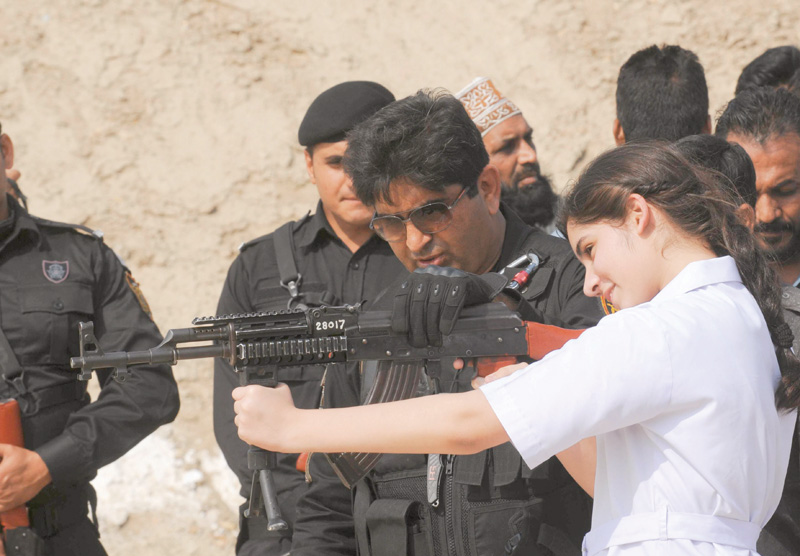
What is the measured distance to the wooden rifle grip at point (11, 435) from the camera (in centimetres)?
349

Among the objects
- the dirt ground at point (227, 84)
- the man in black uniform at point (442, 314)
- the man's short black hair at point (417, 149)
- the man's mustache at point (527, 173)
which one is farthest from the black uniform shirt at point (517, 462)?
the dirt ground at point (227, 84)

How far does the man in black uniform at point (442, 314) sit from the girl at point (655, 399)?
53 cm

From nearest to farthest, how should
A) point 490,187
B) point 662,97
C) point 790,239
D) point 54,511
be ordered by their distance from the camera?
point 490,187, point 790,239, point 54,511, point 662,97

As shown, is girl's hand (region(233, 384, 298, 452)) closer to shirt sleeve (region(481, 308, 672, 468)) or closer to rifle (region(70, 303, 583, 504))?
rifle (region(70, 303, 583, 504))

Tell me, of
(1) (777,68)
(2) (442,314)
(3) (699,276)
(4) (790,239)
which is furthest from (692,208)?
(1) (777,68)

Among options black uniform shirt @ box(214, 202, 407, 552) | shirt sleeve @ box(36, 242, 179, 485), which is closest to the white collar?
black uniform shirt @ box(214, 202, 407, 552)

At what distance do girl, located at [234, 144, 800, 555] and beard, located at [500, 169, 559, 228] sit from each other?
2708 mm

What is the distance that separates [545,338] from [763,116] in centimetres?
160

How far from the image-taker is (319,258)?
3.94m

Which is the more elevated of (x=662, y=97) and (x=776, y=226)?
(x=662, y=97)

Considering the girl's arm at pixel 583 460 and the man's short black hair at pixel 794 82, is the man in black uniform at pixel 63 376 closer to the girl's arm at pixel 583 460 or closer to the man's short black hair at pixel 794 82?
the girl's arm at pixel 583 460

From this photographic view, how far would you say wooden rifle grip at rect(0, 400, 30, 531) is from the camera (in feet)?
11.5

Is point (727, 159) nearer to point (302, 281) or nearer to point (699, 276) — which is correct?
point (699, 276)

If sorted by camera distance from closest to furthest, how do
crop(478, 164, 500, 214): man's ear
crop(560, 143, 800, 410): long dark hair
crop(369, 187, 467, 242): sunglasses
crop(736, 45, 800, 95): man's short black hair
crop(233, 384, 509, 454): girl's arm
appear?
crop(233, 384, 509, 454): girl's arm → crop(560, 143, 800, 410): long dark hair → crop(369, 187, 467, 242): sunglasses → crop(478, 164, 500, 214): man's ear → crop(736, 45, 800, 95): man's short black hair
